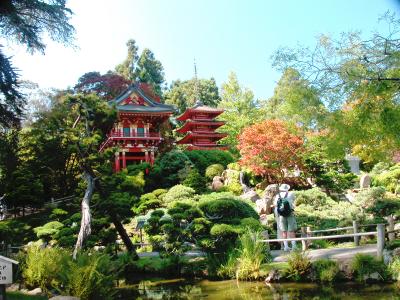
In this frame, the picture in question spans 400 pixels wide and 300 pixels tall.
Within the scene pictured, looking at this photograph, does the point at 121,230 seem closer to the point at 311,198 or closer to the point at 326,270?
the point at 326,270

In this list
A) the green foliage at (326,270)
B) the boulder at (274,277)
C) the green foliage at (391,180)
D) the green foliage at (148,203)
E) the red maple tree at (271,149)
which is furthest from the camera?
the red maple tree at (271,149)

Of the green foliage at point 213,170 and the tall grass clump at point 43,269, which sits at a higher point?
the green foliage at point 213,170

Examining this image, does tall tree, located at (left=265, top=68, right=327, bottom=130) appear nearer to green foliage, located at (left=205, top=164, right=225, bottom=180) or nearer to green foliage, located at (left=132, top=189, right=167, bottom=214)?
green foliage, located at (left=132, top=189, right=167, bottom=214)

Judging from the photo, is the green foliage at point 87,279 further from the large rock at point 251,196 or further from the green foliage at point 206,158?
the green foliage at point 206,158

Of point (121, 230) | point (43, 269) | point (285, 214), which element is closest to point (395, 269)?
point (285, 214)

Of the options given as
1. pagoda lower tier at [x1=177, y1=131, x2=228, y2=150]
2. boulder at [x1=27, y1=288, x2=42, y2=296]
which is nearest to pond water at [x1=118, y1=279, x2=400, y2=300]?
boulder at [x1=27, y1=288, x2=42, y2=296]

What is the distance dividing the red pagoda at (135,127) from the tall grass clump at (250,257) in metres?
18.1

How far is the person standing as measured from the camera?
32.3 ft

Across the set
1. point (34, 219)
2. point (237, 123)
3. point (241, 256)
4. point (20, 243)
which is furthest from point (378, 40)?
point (237, 123)

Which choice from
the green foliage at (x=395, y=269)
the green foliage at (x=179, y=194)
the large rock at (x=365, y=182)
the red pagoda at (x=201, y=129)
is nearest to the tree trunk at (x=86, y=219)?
the green foliage at (x=395, y=269)

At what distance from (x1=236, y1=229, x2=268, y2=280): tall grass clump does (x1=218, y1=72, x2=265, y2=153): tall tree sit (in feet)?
75.0

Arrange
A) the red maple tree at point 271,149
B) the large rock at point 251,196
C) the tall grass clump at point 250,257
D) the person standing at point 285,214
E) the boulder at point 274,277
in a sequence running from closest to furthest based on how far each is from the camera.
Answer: the boulder at point 274,277 → the tall grass clump at point 250,257 → the person standing at point 285,214 → the large rock at point 251,196 → the red maple tree at point 271,149

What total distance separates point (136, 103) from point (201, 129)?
220 inches

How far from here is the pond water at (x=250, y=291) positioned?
6836mm
